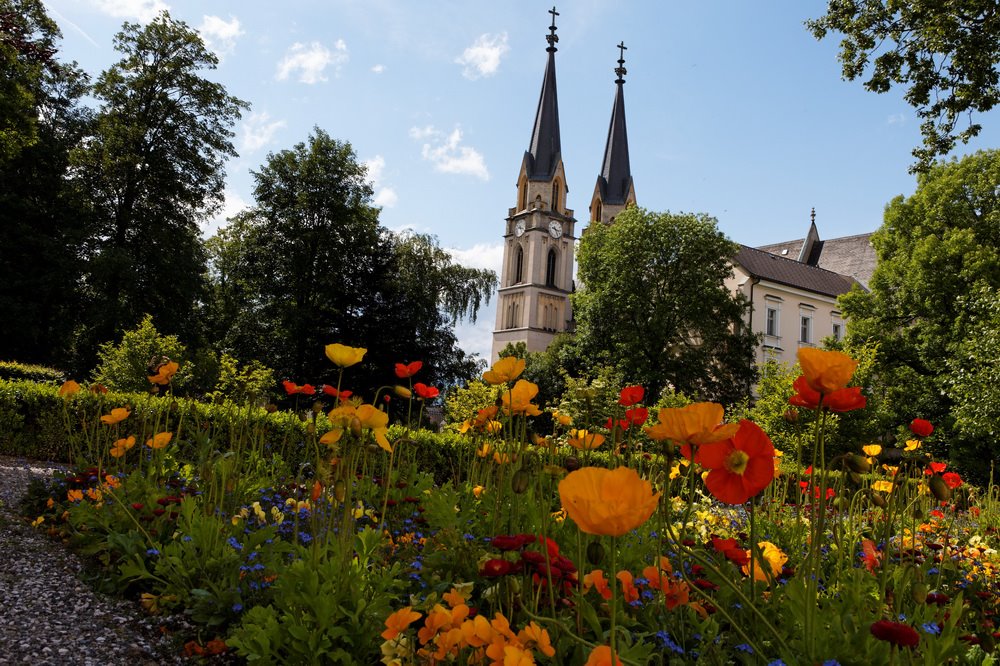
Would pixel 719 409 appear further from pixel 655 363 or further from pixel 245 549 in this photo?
pixel 655 363

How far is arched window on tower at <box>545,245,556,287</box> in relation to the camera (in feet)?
187

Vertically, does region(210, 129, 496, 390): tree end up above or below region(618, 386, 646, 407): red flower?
above

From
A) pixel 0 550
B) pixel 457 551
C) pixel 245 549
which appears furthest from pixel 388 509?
pixel 0 550

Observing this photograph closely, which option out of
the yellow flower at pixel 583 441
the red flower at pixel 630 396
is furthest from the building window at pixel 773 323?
the red flower at pixel 630 396

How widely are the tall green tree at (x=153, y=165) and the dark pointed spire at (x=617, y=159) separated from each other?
3628 cm

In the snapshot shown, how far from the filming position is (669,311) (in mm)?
29516

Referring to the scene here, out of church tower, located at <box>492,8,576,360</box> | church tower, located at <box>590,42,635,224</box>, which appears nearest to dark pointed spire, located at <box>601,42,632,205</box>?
church tower, located at <box>590,42,635,224</box>

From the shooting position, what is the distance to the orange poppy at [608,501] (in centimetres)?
123

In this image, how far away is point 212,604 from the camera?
10.2 ft

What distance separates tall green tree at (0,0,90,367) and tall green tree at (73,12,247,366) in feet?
2.56

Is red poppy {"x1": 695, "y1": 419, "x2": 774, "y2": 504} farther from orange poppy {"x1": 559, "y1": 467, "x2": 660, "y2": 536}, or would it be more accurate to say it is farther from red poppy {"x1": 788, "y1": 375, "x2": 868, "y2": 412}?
orange poppy {"x1": 559, "y1": 467, "x2": 660, "y2": 536}

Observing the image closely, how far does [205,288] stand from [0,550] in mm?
23839

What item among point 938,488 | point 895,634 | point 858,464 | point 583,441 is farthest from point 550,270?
point 895,634

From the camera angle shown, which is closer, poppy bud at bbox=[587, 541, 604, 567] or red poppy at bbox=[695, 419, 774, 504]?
red poppy at bbox=[695, 419, 774, 504]
